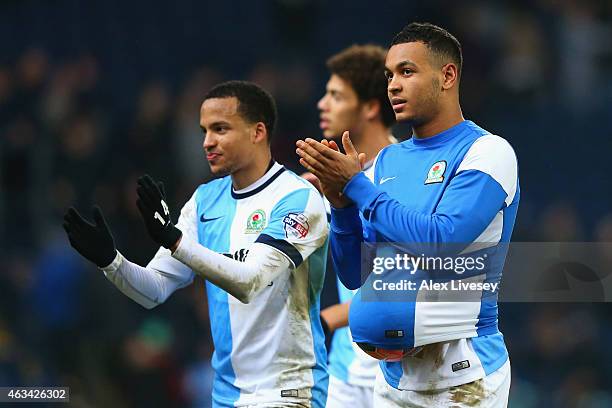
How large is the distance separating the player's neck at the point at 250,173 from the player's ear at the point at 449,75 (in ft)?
3.85

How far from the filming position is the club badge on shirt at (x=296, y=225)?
5.38 m

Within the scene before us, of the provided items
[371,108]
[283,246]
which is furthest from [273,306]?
[371,108]

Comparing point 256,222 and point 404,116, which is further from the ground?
point 404,116

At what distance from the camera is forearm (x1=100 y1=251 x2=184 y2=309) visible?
538cm

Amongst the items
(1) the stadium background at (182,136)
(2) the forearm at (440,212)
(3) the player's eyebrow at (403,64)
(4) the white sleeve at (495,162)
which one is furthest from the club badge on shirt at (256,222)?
(1) the stadium background at (182,136)

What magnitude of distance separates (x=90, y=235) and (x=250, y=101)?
1191 millimetres

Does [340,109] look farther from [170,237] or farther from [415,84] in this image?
[170,237]

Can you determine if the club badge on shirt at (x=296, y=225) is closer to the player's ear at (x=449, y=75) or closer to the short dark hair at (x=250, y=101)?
the short dark hair at (x=250, y=101)

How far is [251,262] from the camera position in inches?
202

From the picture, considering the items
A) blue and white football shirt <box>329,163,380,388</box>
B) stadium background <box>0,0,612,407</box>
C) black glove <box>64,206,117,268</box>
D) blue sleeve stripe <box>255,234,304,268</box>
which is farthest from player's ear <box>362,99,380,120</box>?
stadium background <box>0,0,612,407</box>

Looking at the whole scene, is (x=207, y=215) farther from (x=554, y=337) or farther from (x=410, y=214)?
(x=554, y=337)

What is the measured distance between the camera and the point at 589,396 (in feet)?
34.9

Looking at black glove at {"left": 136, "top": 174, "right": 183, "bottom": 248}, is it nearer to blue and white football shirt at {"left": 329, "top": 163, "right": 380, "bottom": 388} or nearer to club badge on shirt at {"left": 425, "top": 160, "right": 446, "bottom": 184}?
club badge on shirt at {"left": 425, "top": 160, "right": 446, "bottom": 184}

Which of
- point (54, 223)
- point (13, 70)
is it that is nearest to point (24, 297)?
point (54, 223)
